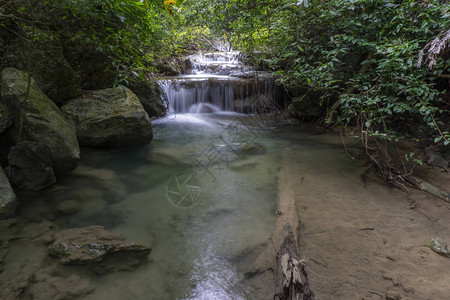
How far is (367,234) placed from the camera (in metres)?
2.50

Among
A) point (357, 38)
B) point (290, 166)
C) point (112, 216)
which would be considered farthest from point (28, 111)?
point (357, 38)

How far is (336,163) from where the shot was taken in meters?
4.44

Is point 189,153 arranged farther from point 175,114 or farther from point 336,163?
point 175,114

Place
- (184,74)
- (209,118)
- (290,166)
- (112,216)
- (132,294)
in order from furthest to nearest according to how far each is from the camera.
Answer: (184,74) < (209,118) < (290,166) < (112,216) < (132,294)

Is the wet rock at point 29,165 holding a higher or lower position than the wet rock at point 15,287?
higher

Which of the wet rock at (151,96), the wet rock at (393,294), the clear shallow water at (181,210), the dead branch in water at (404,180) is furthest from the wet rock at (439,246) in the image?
the wet rock at (151,96)

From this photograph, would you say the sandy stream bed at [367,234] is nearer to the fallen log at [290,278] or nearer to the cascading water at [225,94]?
the fallen log at [290,278]

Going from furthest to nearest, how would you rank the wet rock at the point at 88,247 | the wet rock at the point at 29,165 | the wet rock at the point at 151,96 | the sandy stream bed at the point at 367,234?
the wet rock at the point at 151,96, the wet rock at the point at 29,165, the wet rock at the point at 88,247, the sandy stream bed at the point at 367,234

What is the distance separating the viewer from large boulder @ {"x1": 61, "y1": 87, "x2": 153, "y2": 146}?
4.45 meters

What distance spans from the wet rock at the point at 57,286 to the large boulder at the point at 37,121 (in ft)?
6.16

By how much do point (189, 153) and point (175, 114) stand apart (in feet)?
11.5

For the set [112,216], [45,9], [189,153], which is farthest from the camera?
[189,153]

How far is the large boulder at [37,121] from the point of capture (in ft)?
10.6

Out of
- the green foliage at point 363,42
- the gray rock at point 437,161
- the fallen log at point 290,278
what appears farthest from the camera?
the gray rock at point 437,161
